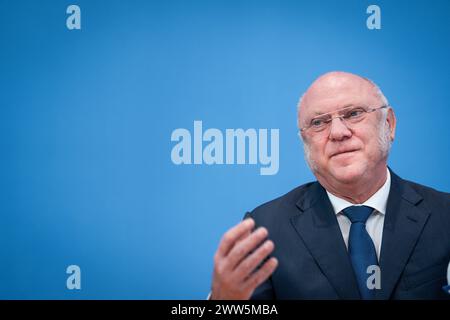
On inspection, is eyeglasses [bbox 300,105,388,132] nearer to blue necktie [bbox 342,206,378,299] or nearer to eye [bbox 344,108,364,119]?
eye [bbox 344,108,364,119]

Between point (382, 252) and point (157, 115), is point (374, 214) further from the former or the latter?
point (157, 115)

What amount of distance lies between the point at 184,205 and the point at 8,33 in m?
1.16

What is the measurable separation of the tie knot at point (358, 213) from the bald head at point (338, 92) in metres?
0.36

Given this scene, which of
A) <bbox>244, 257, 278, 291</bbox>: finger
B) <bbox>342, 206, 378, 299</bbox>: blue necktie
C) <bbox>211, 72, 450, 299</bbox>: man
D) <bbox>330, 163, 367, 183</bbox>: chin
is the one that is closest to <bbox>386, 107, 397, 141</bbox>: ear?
<bbox>211, 72, 450, 299</bbox>: man

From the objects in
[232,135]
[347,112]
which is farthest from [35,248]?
[347,112]

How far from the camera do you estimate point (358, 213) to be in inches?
60.9

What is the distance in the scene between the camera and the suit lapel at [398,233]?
1.45 m

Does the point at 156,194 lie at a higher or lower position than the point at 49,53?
lower

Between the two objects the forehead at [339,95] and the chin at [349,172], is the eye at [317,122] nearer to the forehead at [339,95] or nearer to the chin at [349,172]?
the forehead at [339,95]

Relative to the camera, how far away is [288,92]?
2.16 meters

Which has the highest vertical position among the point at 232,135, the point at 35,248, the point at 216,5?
the point at 216,5

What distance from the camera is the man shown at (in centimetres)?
146

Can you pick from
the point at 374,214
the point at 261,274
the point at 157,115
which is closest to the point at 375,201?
the point at 374,214

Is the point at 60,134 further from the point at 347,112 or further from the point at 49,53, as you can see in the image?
the point at 347,112
